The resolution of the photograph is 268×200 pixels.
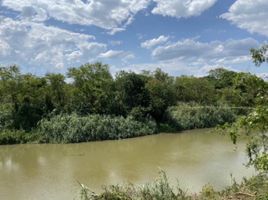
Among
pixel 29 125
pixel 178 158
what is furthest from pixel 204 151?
pixel 29 125

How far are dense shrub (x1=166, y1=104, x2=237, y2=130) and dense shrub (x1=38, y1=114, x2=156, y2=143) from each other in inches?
132

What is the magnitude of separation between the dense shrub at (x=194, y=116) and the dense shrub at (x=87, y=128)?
11.0 ft

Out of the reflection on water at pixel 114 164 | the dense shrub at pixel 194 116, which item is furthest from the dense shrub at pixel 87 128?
the dense shrub at pixel 194 116

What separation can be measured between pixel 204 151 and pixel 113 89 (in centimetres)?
1118

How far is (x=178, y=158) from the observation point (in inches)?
661

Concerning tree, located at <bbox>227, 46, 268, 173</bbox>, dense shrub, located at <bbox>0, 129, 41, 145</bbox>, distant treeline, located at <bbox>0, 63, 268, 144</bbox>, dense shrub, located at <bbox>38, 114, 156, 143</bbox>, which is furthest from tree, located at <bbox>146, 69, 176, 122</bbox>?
tree, located at <bbox>227, 46, 268, 173</bbox>

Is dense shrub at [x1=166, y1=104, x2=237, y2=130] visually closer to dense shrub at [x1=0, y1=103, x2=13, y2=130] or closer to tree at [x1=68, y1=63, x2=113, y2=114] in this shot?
tree at [x1=68, y1=63, x2=113, y2=114]

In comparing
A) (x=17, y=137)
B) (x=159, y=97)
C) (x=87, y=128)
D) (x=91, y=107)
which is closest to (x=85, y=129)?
(x=87, y=128)

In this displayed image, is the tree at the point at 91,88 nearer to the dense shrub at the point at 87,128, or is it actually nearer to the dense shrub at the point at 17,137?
the dense shrub at the point at 87,128

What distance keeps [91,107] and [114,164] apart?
10.7 meters

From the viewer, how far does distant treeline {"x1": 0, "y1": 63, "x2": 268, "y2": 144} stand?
23.9 meters

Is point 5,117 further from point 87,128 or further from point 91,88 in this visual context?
point 87,128

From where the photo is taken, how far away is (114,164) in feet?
53.2

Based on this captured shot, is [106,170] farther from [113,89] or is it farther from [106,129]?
[113,89]
